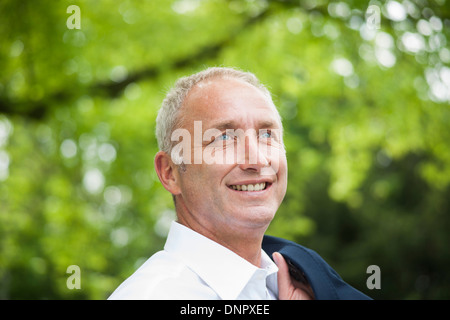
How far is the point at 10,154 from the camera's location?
767cm

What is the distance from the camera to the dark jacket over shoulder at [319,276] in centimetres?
146

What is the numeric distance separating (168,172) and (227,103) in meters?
0.38

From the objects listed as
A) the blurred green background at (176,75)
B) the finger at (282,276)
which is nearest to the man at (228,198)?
the finger at (282,276)

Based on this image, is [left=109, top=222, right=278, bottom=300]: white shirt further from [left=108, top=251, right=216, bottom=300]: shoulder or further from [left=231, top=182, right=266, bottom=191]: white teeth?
[left=231, top=182, right=266, bottom=191]: white teeth

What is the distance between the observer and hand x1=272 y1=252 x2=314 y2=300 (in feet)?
5.37

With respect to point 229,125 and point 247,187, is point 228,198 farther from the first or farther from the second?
point 229,125

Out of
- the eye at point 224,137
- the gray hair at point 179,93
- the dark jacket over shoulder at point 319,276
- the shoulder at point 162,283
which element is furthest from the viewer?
the gray hair at point 179,93

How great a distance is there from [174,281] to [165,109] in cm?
68

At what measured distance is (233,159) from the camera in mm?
1556
